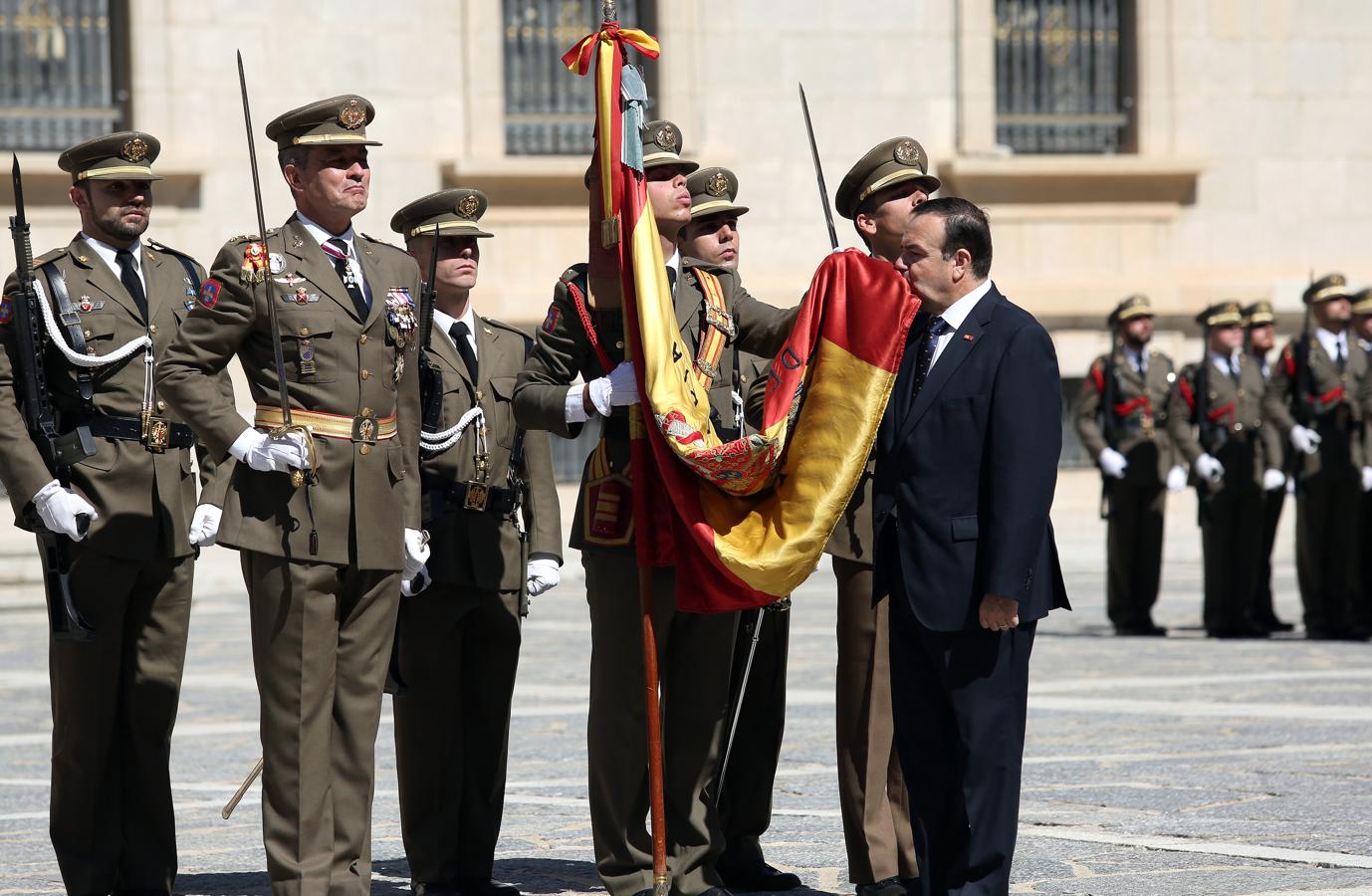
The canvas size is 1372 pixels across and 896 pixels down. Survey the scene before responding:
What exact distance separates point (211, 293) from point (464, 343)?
1224 mm

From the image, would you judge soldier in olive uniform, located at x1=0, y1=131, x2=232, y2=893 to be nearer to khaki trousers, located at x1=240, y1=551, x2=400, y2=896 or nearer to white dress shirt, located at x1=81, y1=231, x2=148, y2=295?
white dress shirt, located at x1=81, y1=231, x2=148, y2=295

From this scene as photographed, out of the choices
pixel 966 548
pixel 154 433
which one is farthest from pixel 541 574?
pixel 966 548

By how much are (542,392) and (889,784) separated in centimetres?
145

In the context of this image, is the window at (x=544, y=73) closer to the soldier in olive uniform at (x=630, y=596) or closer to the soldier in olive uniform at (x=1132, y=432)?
the soldier in olive uniform at (x=1132, y=432)

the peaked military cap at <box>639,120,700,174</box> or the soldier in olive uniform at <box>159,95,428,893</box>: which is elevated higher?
the peaked military cap at <box>639,120,700,174</box>

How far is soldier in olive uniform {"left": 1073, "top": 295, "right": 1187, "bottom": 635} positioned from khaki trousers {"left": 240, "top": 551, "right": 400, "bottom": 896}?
943cm

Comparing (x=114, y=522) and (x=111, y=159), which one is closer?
(x=114, y=522)

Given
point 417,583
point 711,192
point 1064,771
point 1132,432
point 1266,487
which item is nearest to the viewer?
point 417,583

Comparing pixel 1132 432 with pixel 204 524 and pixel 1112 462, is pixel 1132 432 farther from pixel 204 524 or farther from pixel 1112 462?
pixel 204 524

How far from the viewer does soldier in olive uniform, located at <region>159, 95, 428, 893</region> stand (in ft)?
19.5

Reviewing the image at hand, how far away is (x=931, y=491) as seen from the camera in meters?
5.80

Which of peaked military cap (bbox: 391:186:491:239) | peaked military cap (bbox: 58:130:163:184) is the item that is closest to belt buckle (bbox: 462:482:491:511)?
Result: peaked military cap (bbox: 391:186:491:239)

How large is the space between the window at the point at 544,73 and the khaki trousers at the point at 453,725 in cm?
1203

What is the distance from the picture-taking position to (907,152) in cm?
678
